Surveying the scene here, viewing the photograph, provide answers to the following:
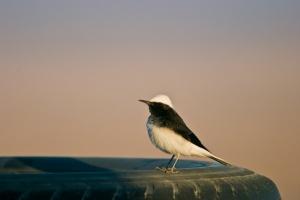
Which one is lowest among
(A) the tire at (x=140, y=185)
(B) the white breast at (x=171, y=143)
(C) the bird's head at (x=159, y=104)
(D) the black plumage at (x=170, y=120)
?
(A) the tire at (x=140, y=185)

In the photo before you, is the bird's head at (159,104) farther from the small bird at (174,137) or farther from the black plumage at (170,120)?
the small bird at (174,137)

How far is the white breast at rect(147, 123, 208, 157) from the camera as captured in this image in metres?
6.26

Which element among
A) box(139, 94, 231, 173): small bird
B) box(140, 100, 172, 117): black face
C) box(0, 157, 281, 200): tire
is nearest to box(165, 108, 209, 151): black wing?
box(139, 94, 231, 173): small bird

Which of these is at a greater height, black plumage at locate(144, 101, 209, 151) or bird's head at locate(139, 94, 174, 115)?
bird's head at locate(139, 94, 174, 115)

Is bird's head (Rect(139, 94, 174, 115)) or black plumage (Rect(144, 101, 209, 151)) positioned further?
bird's head (Rect(139, 94, 174, 115))

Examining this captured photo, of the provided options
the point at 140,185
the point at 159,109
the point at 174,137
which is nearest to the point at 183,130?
the point at 174,137

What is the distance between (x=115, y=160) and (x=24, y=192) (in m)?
2.73

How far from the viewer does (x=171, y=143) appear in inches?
247

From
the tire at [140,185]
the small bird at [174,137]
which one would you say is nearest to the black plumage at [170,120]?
the small bird at [174,137]

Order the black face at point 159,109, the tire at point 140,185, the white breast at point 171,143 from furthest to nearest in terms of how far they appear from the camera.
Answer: the black face at point 159,109, the white breast at point 171,143, the tire at point 140,185

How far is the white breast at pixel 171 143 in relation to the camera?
6262 mm

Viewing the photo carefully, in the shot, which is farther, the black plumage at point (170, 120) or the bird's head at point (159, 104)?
the bird's head at point (159, 104)

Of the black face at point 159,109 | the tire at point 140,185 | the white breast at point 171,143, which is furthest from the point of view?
the black face at point 159,109

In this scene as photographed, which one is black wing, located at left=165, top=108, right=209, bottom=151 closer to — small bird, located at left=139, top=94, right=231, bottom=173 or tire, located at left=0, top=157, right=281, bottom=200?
small bird, located at left=139, top=94, right=231, bottom=173
